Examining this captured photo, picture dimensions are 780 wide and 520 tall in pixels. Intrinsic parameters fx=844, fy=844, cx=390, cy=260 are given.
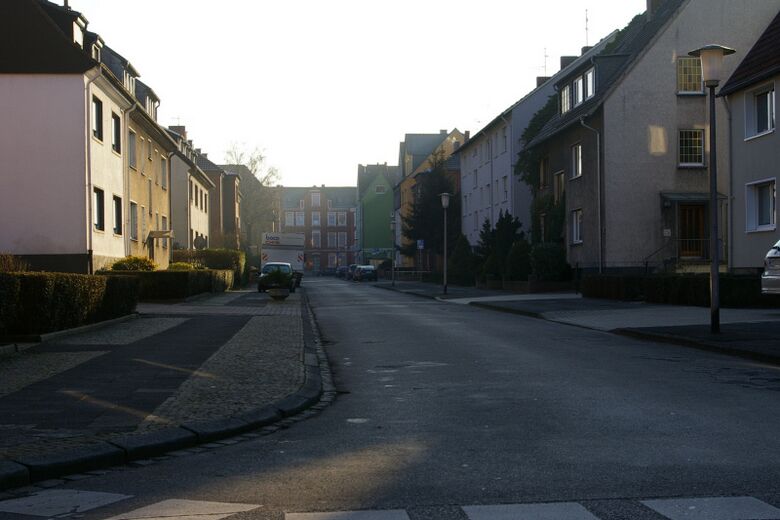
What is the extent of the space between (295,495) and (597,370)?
6.85 meters

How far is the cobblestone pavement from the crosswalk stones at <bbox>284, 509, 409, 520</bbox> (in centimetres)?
225

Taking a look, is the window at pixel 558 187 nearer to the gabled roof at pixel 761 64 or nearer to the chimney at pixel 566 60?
the gabled roof at pixel 761 64

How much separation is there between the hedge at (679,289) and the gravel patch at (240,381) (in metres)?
12.4

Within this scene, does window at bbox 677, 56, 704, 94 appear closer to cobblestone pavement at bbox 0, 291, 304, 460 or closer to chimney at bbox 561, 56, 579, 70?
chimney at bbox 561, 56, 579, 70

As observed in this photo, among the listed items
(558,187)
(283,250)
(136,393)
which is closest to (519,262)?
(558,187)

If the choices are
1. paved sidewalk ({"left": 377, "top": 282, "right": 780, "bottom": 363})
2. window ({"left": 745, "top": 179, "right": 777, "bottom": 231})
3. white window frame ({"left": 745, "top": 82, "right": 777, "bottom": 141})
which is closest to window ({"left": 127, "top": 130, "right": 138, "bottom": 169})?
paved sidewalk ({"left": 377, "top": 282, "right": 780, "bottom": 363})

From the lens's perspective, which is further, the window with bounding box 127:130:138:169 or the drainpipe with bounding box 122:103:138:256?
the window with bounding box 127:130:138:169

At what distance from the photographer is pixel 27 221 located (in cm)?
2736

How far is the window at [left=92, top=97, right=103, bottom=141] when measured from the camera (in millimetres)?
29281

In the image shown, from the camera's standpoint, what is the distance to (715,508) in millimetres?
4598

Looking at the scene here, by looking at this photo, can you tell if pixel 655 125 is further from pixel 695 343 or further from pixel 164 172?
pixel 164 172

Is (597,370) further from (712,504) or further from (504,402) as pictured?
(712,504)

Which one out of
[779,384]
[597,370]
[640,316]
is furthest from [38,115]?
[779,384]

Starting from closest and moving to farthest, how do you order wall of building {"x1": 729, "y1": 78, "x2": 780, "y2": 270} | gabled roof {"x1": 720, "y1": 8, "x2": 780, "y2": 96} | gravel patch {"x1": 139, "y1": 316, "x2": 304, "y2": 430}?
gravel patch {"x1": 139, "y1": 316, "x2": 304, "y2": 430}
gabled roof {"x1": 720, "y1": 8, "x2": 780, "y2": 96}
wall of building {"x1": 729, "y1": 78, "x2": 780, "y2": 270}
